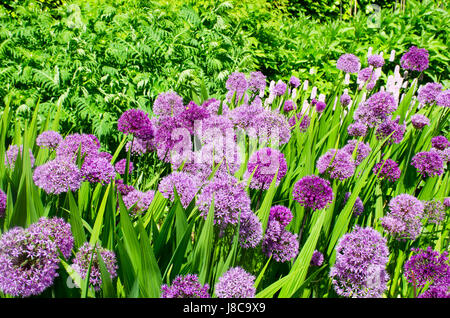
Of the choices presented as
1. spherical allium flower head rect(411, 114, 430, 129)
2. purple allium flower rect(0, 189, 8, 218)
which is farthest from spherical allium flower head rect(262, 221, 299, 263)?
spherical allium flower head rect(411, 114, 430, 129)

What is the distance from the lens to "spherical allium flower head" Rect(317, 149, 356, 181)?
2.24 metres

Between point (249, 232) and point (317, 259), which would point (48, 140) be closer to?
point (249, 232)

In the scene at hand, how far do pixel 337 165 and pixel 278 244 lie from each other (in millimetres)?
722

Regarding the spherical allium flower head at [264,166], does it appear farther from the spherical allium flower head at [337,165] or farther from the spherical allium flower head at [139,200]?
the spherical allium flower head at [139,200]

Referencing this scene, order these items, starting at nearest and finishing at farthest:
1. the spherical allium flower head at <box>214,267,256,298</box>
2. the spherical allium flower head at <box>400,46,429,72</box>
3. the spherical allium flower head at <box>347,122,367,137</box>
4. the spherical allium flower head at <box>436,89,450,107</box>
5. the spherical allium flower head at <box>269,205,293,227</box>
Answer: the spherical allium flower head at <box>214,267,256,298</box> < the spherical allium flower head at <box>269,205,293,227</box> < the spherical allium flower head at <box>347,122,367,137</box> < the spherical allium flower head at <box>436,89,450,107</box> < the spherical allium flower head at <box>400,46,429,72</box>

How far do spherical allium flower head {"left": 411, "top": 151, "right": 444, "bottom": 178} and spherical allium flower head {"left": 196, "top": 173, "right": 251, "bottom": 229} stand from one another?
1.78 m

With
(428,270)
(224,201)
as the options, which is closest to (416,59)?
(428,270)

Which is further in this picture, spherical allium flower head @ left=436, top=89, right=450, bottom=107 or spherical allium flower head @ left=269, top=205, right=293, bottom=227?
spherical allium flower head @ left=436, top=89, right=450, bottom=107

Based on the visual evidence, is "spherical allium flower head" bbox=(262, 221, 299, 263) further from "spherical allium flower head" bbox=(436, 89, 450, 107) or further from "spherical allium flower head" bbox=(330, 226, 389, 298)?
"spherical allium flower head" bbox=(436, 89, 450, 107)

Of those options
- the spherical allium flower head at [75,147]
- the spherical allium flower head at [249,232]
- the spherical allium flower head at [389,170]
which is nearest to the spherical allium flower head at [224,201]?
the spherical allium flower head at [249,232]

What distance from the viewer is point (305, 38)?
21.0ft
